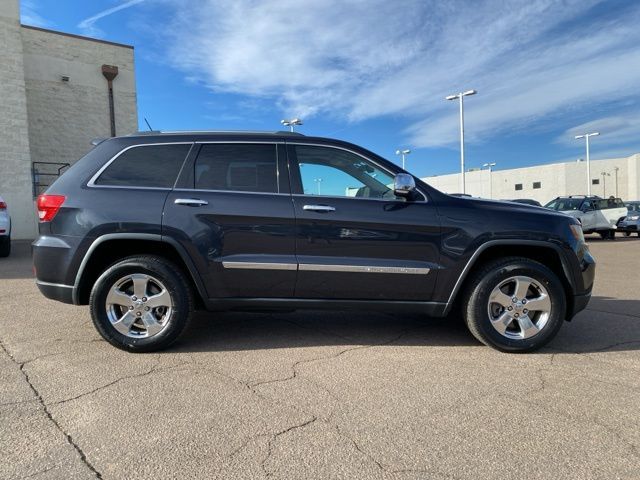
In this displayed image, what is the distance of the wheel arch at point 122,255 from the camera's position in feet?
13.0

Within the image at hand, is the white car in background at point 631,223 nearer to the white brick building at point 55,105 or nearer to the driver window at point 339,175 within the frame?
the driver window at point 339,175

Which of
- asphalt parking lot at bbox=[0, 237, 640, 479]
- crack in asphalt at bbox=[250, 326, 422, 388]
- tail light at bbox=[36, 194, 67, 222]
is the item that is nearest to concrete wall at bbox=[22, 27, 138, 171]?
tail light at bbox=[36, 194, 67, 222]

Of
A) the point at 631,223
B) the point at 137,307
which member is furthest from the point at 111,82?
the point at 631,223

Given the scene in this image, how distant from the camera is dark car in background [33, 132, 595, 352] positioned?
399cm

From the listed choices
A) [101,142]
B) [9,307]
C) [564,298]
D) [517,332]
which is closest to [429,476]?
[517,332]

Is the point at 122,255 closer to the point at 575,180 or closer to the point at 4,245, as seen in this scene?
the point at 4,245

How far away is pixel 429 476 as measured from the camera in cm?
229

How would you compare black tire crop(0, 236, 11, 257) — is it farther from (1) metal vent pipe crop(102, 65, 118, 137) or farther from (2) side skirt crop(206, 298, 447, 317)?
(1) metal vent pipe crop(102, 65, 118, 137)

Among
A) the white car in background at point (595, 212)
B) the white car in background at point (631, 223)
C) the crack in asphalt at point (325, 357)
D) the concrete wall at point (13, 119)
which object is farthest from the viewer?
the white car in background at point (631, 223)

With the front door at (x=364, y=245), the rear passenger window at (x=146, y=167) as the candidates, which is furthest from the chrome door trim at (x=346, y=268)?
the rear passenger window at (x=146, y=167)

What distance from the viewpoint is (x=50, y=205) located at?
3998mm

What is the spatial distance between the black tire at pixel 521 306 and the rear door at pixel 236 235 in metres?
1.61

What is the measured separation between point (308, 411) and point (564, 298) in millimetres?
2581

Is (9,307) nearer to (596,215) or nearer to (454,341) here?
(454,341)
